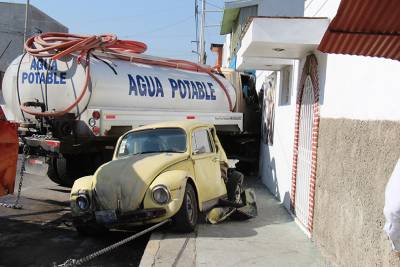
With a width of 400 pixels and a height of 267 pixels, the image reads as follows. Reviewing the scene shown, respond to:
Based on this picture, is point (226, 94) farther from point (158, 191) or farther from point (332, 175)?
point (332, 175)

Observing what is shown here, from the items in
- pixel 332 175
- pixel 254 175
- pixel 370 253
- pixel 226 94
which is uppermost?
pixel 226 94

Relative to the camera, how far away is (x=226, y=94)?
14.3 meters

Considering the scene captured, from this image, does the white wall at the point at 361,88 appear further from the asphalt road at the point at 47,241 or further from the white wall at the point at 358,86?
the asphalt road at the point at 47,241

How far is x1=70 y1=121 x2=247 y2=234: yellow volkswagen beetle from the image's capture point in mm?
7250

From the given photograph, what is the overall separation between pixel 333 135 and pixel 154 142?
329 cm

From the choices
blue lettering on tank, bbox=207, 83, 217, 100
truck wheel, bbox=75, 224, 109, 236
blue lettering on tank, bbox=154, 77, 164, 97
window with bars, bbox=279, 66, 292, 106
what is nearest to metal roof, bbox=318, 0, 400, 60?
truck wheel, bbox=75, 224, 109, 236

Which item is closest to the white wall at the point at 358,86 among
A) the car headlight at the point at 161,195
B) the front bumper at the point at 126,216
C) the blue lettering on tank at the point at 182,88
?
the car headlight at the point at 161,195

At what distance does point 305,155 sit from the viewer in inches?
332

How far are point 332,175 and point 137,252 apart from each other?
298 centimetres

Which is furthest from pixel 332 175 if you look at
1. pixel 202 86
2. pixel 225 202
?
pixel 202 86

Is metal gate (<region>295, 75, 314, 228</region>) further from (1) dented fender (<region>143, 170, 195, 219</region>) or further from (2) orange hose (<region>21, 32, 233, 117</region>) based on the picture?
(2) orange hose (<region>21, 32, 233, 117</region>)

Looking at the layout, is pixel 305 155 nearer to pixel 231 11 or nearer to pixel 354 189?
pixel 354 189

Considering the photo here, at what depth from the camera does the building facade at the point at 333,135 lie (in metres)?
4.56

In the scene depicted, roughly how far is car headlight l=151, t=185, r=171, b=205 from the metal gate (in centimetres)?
214
